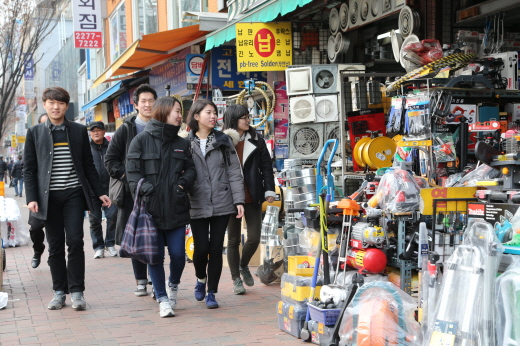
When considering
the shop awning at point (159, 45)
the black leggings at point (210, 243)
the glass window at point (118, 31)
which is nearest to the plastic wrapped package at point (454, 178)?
the black leggings at point (210, 243)

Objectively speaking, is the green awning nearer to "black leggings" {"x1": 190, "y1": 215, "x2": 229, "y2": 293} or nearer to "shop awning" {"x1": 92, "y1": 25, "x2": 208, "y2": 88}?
"shop awning" {"x1": 92, "y1": 25, "x2": 208, "y2": 88}

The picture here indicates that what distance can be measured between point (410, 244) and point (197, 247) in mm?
2072

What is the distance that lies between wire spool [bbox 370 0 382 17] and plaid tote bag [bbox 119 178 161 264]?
398 centimetres

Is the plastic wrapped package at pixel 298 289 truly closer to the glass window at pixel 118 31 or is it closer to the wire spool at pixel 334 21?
the wire spool at pixel 334 21

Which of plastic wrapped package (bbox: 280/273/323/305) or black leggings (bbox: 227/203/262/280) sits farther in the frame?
black leggings (bbox: 227/203/262/280)

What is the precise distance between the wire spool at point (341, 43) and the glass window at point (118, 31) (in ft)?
54.8

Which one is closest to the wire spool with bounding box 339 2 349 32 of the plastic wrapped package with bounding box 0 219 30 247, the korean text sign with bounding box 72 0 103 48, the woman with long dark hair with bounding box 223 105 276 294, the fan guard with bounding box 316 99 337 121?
the fan guard with bounding box 316 99 337 121

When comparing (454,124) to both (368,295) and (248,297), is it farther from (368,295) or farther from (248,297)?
(248,297)

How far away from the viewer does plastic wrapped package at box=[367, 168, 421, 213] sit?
4.95 meters

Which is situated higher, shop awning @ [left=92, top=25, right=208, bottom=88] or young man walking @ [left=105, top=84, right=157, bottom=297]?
shop awning @ [left=92, top=25, right=208, bottom=88]

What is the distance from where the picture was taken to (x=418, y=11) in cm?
752

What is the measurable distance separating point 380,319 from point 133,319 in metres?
2.52

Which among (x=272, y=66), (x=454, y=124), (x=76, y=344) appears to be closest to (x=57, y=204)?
(x=76, y=344)

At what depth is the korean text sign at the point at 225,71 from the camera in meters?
12.4
